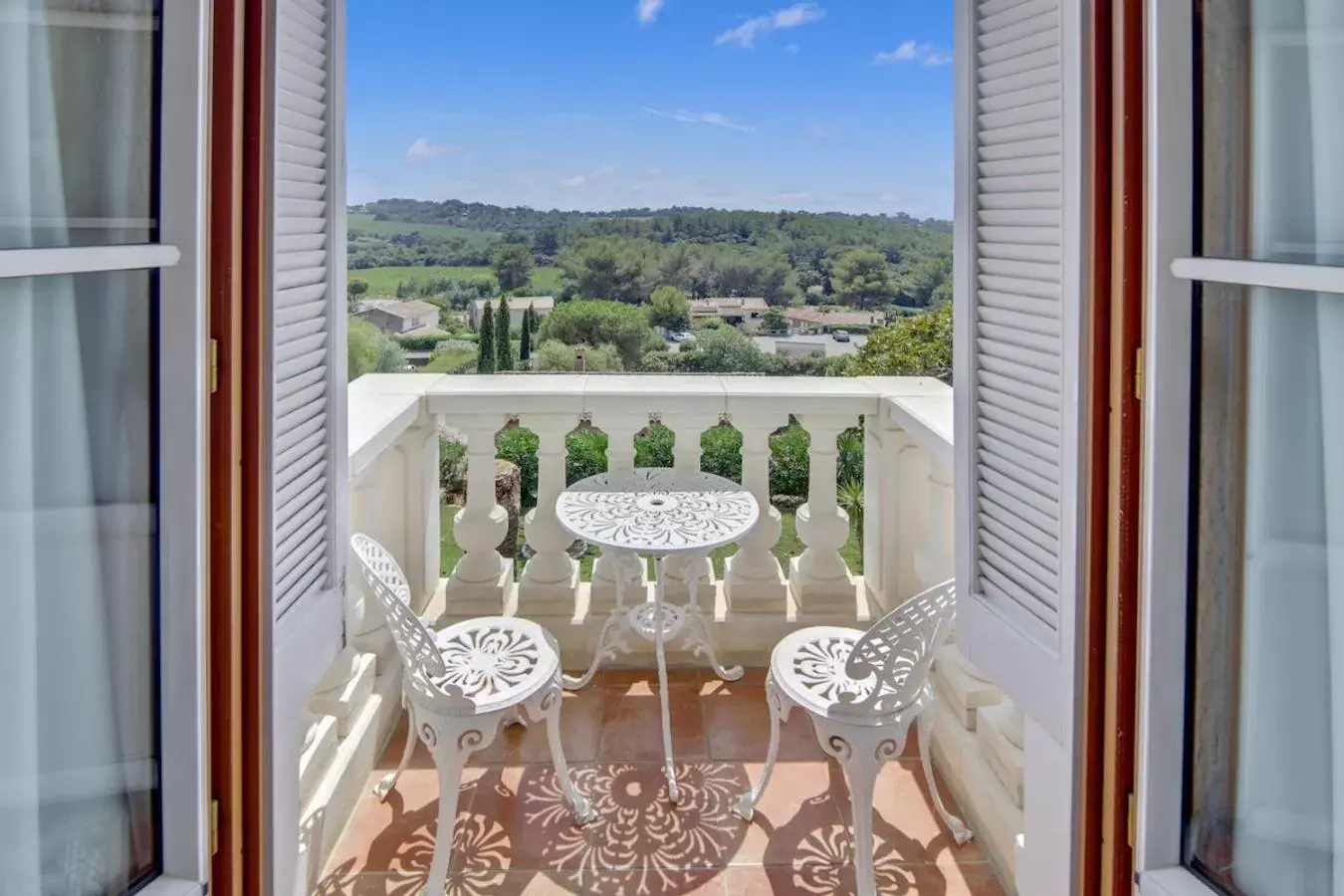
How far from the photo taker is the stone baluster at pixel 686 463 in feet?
8.61

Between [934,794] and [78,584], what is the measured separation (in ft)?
5.67

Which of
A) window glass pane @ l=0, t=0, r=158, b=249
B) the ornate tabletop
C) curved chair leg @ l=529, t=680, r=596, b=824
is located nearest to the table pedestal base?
the ornate tabletop

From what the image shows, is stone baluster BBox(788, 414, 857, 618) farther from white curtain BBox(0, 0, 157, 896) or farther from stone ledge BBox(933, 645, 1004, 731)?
white curtain BBox(0, 0, 157, 896)

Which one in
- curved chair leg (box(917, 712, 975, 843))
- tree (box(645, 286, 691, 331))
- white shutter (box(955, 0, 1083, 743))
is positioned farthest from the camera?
tree (box(645, 286, 691, 331))

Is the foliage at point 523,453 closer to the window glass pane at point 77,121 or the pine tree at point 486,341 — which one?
the window glass pane at point 77,121

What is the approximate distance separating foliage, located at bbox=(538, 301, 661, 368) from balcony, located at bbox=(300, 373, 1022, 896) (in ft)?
23.7

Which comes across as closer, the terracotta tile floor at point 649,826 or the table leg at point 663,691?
the terracotta tile floor at point 649,826

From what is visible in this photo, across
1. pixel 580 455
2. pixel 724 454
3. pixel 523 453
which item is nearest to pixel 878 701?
pixel 523 453

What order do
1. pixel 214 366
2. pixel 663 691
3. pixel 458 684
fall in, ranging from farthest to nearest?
pixel 663 691
pixel 458 684
pixel 214 366

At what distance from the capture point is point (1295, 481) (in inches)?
29.6

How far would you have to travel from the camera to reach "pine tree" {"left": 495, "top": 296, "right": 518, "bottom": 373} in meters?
9.46

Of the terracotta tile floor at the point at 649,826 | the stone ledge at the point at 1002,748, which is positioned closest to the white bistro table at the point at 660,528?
the terracotta tile floor at the point at 649,826

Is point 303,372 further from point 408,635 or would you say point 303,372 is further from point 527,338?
point 527,338

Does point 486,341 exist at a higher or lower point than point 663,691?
higher
